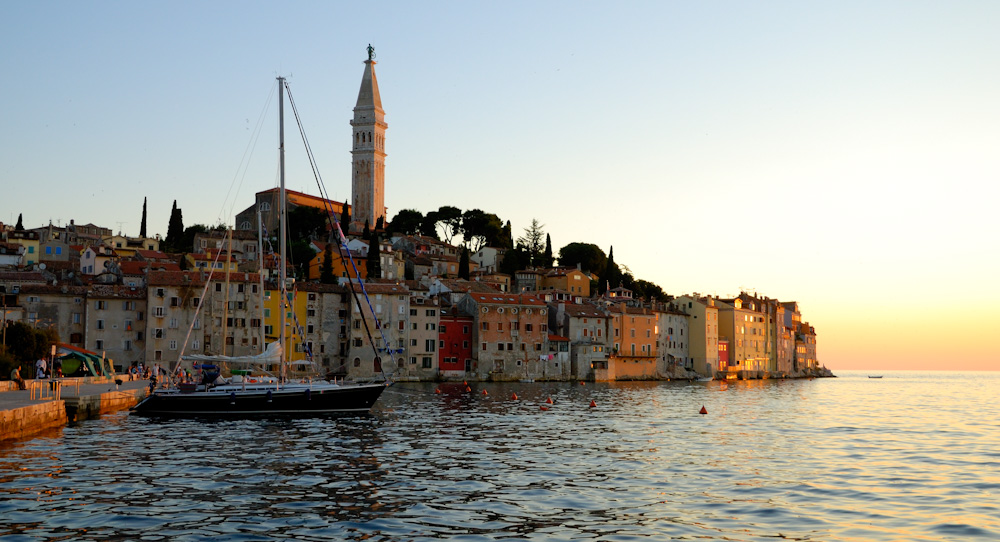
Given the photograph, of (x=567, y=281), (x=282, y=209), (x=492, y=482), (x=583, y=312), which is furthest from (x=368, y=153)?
(x=492, y=482)

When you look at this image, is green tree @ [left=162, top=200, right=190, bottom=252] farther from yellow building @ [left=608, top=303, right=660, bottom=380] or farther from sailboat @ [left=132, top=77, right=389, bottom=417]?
sailboat @ [left=132, top=77, right=389, bottom=417]

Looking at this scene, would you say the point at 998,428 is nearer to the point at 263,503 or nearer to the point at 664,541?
the point at 664,541

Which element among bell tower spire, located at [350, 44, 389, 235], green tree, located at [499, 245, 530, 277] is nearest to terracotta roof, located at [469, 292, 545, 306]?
green tree, located at [499, 245, 530, 277]

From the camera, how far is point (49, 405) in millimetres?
27875

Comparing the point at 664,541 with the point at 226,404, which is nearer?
the point at 664,541

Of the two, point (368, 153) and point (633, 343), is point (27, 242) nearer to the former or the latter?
point (368, 153)

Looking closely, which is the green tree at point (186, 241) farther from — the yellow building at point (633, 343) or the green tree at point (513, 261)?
the yellow building at point (633, 343)

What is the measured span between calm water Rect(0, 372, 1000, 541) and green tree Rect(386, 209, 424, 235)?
95.3m

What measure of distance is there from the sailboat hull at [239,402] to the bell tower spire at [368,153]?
9711 centimetres

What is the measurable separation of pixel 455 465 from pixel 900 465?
480 inches

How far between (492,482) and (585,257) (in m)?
107

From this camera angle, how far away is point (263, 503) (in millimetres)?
16500

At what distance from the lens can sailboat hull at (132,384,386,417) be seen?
3681 centimetres

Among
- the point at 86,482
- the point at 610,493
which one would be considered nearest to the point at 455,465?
the point at 610,493
